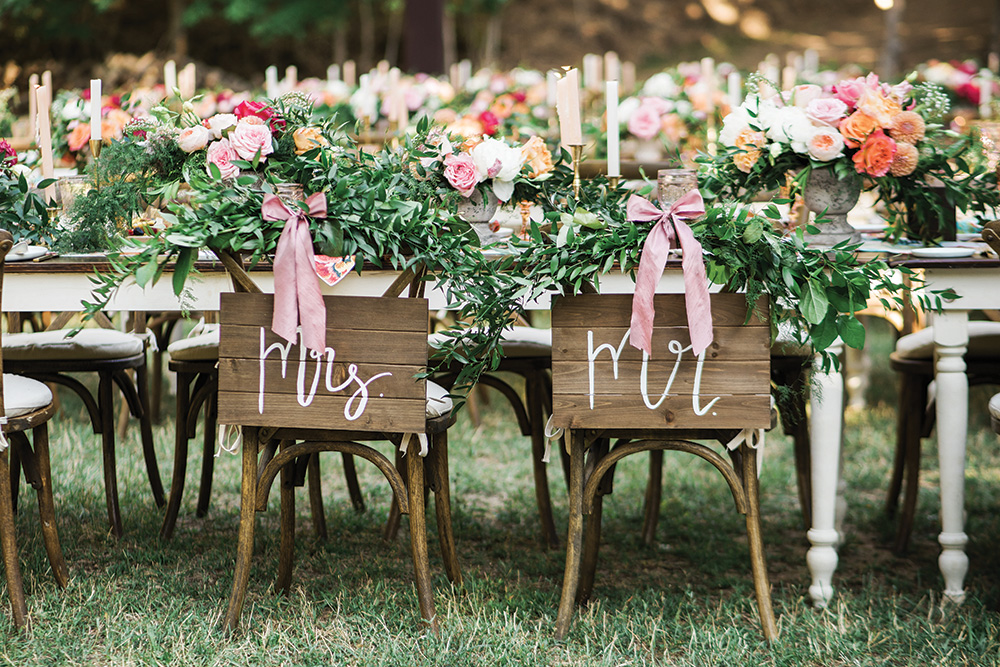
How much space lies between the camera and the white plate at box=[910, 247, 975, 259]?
2227mm

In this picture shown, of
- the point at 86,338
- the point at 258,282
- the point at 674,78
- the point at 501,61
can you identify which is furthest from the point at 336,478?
the point at 501,61

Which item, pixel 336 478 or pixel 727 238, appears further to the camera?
pixel 336 478

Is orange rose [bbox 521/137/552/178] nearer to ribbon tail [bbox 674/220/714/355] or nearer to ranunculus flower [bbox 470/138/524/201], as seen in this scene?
ranunculus flower [bbox 470/138/524/201]

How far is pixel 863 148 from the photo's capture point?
7.61 ft

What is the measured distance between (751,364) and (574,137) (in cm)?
82

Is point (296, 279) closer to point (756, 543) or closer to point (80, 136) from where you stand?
point (756, 543)

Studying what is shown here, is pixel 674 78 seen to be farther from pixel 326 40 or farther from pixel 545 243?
pixel 326 40

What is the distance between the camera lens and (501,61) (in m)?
13.9

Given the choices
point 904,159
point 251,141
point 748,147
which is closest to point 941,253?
point 904,159

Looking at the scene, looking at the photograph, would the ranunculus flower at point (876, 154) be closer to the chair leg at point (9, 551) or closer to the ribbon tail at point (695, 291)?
the ribbon tail at point (695, 291)

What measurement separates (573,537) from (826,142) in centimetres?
109

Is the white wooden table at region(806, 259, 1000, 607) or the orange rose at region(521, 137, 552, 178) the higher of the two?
the orange rose at region(521, 137, 552, 178)

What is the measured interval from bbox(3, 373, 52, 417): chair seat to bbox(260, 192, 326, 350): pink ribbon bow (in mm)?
632

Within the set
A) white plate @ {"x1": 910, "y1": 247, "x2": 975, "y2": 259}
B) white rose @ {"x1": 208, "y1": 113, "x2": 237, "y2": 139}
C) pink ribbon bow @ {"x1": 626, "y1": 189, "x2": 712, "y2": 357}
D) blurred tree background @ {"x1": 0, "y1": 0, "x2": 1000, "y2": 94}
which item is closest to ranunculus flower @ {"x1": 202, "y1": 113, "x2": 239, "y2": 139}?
white rose @ {"x1": 208, "y1": 113, "x2": 237, "y2": 139}
